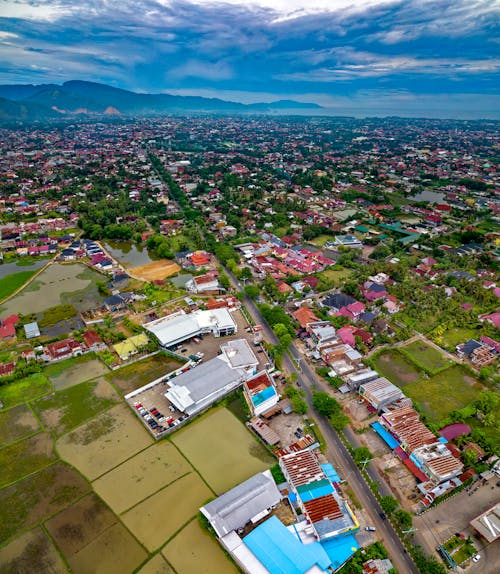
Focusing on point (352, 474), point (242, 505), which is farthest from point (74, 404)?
point (352, 474)

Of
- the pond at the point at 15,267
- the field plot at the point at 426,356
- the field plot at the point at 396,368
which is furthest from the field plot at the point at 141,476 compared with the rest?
the pond at the point at 15,267

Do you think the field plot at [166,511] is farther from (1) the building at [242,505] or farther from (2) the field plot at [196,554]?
(1) the building at [242,505]

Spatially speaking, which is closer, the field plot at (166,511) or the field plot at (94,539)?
the field plot at (94,539)

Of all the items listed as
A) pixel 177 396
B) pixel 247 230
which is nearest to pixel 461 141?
pixel 247 230

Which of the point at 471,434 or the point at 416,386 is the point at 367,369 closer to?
the point at 416,386

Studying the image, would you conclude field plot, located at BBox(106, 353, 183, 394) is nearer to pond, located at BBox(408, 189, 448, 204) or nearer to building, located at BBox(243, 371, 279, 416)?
building, located at BBox(243, 371, 279, 416)
